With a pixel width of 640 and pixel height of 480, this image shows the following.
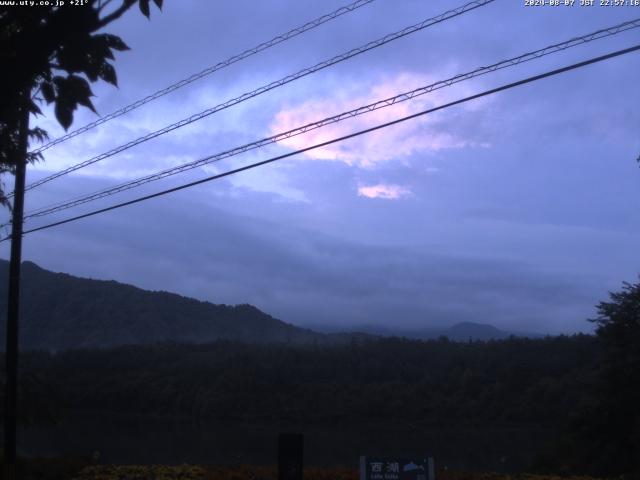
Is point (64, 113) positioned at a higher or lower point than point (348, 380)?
higher

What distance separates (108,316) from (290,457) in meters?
48.9

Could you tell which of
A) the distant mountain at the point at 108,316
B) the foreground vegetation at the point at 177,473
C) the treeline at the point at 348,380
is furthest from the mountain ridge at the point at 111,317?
the foreground vegetation at the point at 177,473

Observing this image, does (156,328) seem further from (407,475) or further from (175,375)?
(407,475)

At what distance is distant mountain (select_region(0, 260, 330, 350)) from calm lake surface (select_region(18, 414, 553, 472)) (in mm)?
26257

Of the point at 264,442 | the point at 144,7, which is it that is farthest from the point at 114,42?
the point at 264,442

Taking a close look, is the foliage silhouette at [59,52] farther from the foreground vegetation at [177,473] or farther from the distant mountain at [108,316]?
the distant mountain at [108,316]

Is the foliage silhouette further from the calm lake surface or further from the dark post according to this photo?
the calm lake surface

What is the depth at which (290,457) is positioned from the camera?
11.5m

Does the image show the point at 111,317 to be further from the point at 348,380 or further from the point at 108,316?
the point at 348,380

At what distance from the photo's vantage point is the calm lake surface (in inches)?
775

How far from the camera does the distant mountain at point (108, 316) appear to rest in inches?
2185

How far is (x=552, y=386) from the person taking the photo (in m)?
26.7

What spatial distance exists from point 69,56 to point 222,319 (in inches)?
2334

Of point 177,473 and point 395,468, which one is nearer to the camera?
point 395,468
